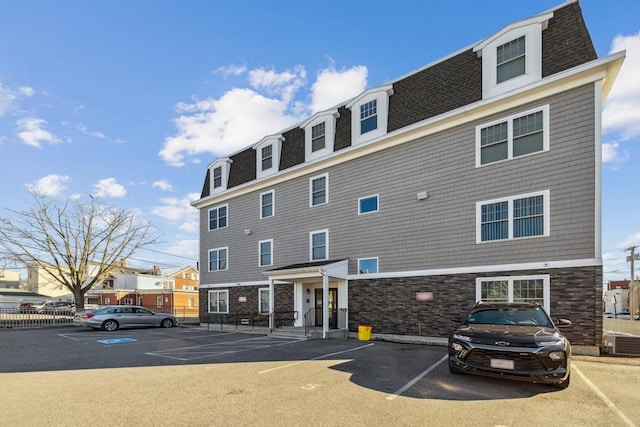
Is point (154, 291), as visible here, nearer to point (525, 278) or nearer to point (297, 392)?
point (525, 278)

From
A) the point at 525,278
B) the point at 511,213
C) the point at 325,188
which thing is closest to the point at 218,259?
the point at 325,188

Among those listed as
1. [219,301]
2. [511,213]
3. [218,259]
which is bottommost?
[219,301]

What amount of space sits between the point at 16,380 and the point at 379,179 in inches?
500

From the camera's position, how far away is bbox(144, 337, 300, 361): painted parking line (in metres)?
10.9

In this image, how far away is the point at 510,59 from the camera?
12.6 m

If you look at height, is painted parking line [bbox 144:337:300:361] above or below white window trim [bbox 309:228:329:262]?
below

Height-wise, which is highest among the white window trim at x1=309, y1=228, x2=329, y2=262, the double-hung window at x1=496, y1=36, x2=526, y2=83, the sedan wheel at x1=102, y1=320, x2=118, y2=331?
the double-hung window at x1=496, y1=36, x2=526, y2=83

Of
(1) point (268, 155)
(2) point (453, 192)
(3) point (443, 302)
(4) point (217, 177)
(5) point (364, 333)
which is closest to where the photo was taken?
(3) point (443, 302)

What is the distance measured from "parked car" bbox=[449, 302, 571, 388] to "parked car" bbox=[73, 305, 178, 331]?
18783mm

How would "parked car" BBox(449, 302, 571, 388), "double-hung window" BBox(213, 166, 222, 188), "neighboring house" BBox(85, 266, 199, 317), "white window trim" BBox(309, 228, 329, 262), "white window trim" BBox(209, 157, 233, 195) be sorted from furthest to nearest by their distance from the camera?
"neighboring house" BBox(85, 266, 199, 317) < "double-hung window" BBox(213, 166, 222, 188) < "white window trim" BBox(209, 157, 233, 195) < "white window trim" BBox(309, 228, 329, 262) < "parked car" BBox(449, 302, 571, 388)

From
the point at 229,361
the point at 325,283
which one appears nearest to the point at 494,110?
the point at 325,283

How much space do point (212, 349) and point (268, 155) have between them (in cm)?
1143

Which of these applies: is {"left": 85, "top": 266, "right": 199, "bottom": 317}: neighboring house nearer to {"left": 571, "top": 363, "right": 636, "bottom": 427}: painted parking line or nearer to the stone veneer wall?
the stone veneer wall

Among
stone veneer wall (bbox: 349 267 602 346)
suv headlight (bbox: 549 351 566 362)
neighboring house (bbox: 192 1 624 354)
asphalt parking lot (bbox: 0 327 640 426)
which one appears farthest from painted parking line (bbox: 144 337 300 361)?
suv headlight (bbox: 549 351 566 362)
